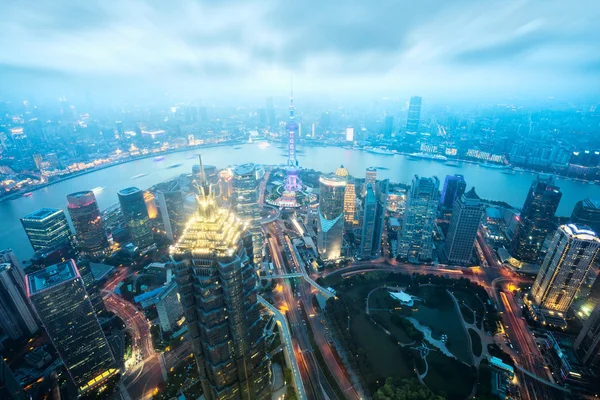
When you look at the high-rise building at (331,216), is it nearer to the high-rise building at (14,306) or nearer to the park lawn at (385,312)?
the park lawn at (385,312)

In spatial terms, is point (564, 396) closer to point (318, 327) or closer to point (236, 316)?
point (318, 327)

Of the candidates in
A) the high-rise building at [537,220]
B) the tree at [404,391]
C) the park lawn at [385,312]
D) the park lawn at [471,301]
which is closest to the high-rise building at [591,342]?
the park lawn at [471,301]

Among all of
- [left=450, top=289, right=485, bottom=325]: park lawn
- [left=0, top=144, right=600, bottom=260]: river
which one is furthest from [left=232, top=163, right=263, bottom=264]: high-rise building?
[left=0, top=144, right=600, bottom=260]: river

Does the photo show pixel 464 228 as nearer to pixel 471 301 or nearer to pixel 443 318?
pixel 471 301

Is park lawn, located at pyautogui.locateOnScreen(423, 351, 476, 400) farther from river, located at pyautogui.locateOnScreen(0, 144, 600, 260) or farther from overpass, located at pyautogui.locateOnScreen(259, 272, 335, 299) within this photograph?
river, located at pyautogui.locateOnScreen(0, 144, 600, 260)

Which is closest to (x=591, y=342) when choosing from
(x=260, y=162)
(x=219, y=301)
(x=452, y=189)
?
(x=452, y=189)
